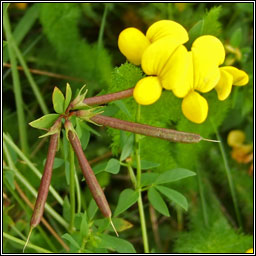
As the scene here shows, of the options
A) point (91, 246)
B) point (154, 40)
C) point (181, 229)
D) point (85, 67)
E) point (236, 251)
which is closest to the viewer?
point (154, 40)

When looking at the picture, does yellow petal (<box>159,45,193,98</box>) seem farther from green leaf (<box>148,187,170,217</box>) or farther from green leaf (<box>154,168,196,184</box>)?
green leaf (<box>148,187,170,217</box>)

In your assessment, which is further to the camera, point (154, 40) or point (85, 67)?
point (85, 67)

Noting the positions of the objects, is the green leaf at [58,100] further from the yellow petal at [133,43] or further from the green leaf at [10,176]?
the green leaf at [10,176]

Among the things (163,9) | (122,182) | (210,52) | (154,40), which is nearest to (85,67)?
(163,9)

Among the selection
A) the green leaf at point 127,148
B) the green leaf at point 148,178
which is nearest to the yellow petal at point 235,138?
the green leaf at point 148,178

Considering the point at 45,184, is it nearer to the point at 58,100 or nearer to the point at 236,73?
the point at 58,100

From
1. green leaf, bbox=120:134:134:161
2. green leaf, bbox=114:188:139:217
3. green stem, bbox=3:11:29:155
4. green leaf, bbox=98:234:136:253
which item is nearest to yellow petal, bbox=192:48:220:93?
green leaf, bbox=120:134:134:161

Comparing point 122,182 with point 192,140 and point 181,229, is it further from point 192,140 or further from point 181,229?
point 192,140
